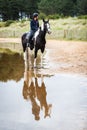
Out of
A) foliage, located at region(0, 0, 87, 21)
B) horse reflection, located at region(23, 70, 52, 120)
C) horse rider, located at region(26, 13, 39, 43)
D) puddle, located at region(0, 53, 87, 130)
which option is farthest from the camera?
foliage, located at region(0, 0, 87, 21)

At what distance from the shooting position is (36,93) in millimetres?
12055

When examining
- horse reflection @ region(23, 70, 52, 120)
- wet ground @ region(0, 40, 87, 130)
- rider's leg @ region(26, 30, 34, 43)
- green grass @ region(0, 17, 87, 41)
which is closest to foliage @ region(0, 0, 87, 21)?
green grass @ region(0, 17, 87, 41)

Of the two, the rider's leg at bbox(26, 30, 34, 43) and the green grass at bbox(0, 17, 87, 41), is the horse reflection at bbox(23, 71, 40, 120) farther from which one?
the green grass at bbox(0, 17, 87, 41)

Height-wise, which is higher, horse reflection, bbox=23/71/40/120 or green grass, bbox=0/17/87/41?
horse reflection, bbox=23/71/40/120

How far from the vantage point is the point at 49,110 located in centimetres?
974

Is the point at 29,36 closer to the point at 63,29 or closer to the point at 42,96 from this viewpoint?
the point at 42,96

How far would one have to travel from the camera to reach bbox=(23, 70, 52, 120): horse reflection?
9825 millimetres

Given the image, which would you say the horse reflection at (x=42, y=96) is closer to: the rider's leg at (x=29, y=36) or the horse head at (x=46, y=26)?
the horse head at (x=46, y=26)

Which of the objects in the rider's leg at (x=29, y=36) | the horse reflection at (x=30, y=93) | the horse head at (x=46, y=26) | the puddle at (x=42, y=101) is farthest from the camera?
the rider's leg at (x=29, y=36)

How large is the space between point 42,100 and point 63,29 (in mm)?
38549

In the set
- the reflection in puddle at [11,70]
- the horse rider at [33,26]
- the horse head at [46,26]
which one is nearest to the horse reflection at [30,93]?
the reflection in puddle at [11,70]

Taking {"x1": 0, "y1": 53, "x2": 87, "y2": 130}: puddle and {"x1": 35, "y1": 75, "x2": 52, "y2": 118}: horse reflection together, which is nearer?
{"x1": 0, "y1": 53, "x2": 87, "y2": 130}: puddle

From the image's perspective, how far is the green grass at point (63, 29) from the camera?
4553cm

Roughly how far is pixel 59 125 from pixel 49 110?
148cm
